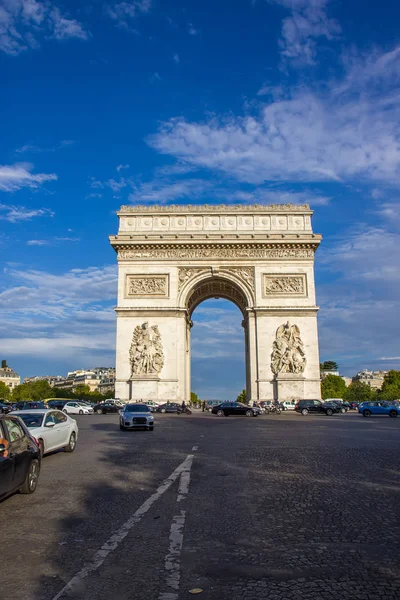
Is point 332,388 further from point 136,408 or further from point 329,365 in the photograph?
point 136,408

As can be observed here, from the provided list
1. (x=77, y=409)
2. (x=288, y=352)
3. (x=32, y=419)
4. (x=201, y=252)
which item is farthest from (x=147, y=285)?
(x=32, y=419)

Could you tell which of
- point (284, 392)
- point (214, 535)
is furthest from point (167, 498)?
point (284, 392)

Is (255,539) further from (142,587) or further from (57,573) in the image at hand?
(57,573)

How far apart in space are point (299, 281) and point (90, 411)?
62.9ft

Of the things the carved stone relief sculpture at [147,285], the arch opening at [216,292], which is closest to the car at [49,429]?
the carved stone relief sculpture at [147,285]

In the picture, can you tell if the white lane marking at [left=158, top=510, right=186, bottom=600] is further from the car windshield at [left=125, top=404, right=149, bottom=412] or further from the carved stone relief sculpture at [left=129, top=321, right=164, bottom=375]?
the carved stone relief sculpture at [left=129, top=321, right=164, bottom=375]

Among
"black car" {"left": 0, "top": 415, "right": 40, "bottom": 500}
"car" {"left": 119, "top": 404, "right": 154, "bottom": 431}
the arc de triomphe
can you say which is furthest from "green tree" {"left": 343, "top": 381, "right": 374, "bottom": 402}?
"black car" {"left": 0, "top": 415, "right": 40, "bottom": 500}

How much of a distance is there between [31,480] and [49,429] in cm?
396

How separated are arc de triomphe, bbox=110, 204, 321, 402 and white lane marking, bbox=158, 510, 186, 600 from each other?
104 feet

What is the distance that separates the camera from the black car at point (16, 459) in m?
6.42

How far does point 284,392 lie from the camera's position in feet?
120

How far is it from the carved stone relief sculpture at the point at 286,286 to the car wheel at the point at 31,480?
32.1 meters

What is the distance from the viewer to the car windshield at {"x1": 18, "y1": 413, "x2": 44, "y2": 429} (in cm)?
1149

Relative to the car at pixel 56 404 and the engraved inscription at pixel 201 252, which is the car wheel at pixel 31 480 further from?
the car at pixel 56 404
